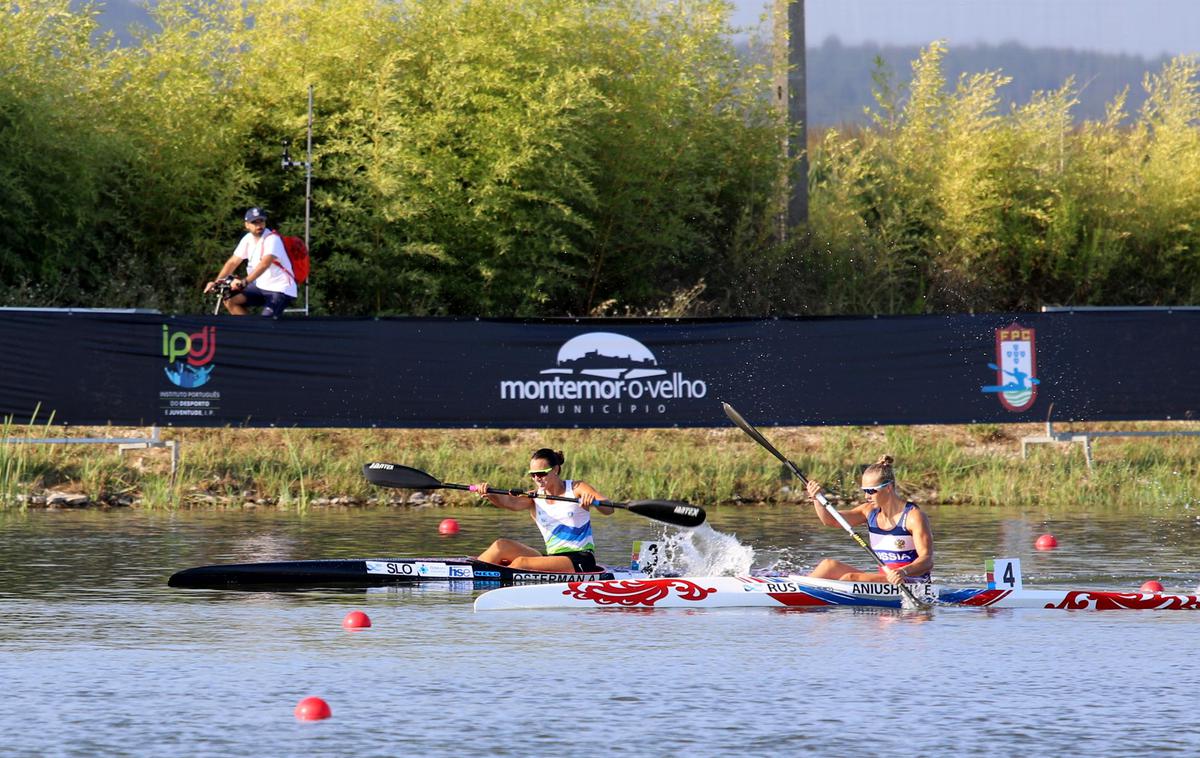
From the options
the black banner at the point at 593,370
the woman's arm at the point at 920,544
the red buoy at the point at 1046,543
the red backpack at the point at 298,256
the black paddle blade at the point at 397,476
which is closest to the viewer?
the woman's arm at the point at 920,544

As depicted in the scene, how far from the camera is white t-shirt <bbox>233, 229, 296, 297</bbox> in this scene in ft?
72.4

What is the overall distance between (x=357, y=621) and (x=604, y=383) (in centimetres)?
820

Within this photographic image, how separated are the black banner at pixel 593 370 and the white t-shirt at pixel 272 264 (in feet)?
6.45

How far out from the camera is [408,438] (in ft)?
73.3

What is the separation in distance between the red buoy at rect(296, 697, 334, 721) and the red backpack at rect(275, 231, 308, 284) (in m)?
13.6

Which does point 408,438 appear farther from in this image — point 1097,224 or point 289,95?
point 1097,224

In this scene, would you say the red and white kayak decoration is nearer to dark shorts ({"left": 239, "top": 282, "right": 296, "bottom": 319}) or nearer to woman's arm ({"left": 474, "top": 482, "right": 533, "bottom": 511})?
woman's arm ({"left": 474, "top": 482, "right": 533, "bottom": 511})

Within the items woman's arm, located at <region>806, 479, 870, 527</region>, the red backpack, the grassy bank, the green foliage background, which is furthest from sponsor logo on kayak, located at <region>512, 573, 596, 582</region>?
the green foliage background

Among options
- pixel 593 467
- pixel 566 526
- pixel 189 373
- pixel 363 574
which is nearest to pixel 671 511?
pixel 566 526

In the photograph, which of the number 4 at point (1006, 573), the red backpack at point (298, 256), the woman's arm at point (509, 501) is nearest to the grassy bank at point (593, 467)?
the red backpack at point (298, 256)

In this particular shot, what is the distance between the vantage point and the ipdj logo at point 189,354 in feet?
66.2

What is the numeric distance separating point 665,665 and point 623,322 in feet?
31.5

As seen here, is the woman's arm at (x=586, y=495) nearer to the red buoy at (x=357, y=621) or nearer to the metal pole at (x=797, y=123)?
the red buoy at (x=357, y=621)

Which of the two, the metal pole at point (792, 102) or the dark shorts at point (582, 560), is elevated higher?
the metal pole at point (792, 102)
